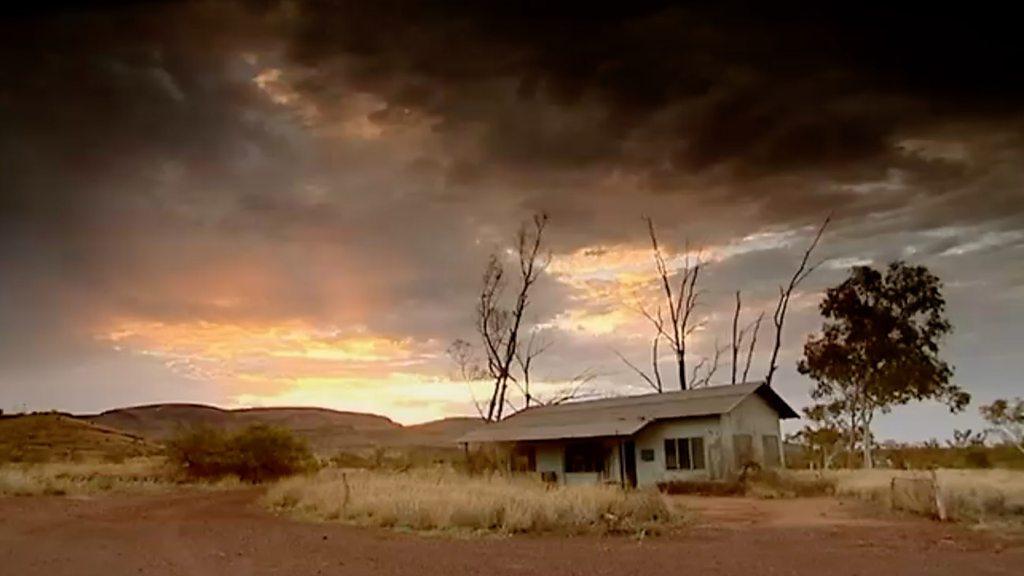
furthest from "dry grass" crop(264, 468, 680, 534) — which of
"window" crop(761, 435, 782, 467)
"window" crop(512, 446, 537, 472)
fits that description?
"window" crop(512, 446, 537, 472)

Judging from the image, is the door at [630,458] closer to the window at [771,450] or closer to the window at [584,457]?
the window at [584,457]

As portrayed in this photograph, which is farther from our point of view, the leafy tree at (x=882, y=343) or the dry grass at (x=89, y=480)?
the leafy tree at (x=882, y=343)

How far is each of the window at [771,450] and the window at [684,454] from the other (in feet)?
6.01

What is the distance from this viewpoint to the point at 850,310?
31344 mm

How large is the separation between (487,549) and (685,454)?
13.5 metres

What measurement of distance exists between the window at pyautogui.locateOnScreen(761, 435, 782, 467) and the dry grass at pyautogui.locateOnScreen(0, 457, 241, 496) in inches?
507

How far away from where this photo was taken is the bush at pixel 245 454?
24.9m

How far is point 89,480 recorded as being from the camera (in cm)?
2377

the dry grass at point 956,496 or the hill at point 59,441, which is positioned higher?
the hill at point 59,441

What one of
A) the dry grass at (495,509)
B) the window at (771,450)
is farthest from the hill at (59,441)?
the window at (771,450)

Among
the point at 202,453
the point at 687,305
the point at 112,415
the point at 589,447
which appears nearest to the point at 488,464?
the point at 589,447

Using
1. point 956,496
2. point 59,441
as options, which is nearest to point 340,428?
point 59,441

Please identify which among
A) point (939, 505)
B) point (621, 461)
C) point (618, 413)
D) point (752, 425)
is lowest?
point (939, 505)

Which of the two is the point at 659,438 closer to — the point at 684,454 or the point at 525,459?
the point at 684,454
